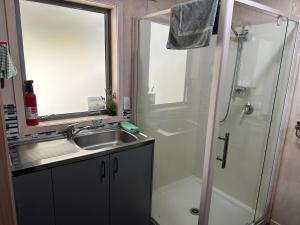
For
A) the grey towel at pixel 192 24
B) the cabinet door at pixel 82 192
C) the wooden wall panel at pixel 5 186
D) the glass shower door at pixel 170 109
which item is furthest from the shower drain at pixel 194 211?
the wooden wall panel at pixel 5 186

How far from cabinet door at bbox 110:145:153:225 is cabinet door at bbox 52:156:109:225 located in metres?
0.07

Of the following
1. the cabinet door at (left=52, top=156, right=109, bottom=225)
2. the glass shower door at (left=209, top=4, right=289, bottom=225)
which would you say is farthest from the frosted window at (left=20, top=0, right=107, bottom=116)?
the glass shower door at (left=209, top=4, right=289, bottom=225)

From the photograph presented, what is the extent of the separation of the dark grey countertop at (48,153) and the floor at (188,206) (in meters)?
0.84

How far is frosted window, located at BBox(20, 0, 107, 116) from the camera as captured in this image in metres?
1.60

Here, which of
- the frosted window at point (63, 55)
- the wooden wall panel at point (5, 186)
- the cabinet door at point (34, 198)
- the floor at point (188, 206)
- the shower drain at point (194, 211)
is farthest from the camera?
the shower drain at point (194, 211)

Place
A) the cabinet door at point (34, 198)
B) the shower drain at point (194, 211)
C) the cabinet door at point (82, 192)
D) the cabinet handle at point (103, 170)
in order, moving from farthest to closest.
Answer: the shower drain at point (194, 211) → the cabinet handle at point (103, 170) → the cabinet door at point (82, 192) → the cabinet door at point (34, 198)

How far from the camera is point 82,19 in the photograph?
1.79m

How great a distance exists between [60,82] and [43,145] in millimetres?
561

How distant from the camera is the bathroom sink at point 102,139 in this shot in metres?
1.80

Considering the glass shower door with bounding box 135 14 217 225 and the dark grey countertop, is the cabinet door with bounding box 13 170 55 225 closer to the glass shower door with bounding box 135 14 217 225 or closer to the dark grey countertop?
the dark grey countertop

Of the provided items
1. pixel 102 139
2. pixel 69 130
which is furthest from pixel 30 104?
pixel 102 139

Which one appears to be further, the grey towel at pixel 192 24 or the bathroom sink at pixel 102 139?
the bathroom sink at pixel 102 139

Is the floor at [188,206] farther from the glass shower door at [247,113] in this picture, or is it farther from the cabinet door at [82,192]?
the cabinet door at [82,192]

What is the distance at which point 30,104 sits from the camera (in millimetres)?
1565
